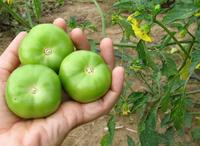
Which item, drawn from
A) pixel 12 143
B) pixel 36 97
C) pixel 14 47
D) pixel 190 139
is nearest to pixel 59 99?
pixel 36 97

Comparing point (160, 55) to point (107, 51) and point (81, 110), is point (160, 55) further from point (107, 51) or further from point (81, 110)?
point (81, 110)

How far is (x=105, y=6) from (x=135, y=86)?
3.72 ft

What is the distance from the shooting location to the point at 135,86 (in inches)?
94.3

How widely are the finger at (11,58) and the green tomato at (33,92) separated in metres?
0.16

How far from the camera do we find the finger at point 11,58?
145 cm

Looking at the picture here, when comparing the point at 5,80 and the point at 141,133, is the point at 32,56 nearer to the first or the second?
the point at 5,80

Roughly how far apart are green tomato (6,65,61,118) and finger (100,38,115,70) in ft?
0.61

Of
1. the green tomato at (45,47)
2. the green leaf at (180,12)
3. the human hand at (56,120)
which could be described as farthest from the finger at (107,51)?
the green leaf at (180,12)

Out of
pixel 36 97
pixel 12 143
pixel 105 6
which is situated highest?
pixel 36 97

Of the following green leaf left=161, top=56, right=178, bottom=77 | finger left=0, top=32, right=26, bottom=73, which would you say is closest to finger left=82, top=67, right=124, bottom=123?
green leaf left=161, top=56, right=178, bottom=77

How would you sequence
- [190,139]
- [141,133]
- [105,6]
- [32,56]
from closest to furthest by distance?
[32,56], [141,133], [190,139], [105,6]

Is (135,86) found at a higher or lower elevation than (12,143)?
lower

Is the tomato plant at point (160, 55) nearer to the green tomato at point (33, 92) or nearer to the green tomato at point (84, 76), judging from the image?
the green tomato at point (84, 76)

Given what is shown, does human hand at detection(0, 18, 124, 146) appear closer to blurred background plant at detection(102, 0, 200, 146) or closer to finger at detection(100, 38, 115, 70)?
finger at detection(100, 38, 115, 70)
